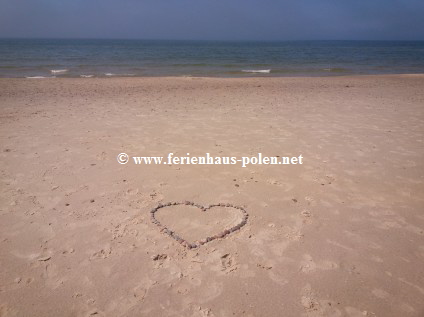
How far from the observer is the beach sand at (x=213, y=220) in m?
2.57

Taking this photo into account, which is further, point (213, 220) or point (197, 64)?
point (197, 64)

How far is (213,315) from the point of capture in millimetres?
2404

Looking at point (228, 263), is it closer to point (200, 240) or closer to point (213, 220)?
point (200, 240)

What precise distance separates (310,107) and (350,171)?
210 inches
